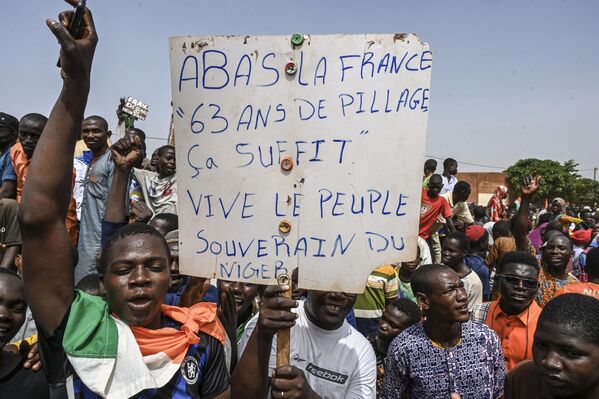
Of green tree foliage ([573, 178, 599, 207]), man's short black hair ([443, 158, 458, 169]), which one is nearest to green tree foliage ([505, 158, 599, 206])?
green tree foliage ([573, 178, 599, 207])

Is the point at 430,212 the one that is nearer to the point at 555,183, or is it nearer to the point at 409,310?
the point at 409,310

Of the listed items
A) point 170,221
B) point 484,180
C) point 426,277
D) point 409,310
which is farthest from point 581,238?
point 484,180

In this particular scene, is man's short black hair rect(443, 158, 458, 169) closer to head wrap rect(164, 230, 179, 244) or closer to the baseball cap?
the baseball cap

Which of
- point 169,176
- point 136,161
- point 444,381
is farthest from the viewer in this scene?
point 169,176

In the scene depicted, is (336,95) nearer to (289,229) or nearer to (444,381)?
(289,229)

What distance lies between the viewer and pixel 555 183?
117ft

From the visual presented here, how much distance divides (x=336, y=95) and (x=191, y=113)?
59 centimetres

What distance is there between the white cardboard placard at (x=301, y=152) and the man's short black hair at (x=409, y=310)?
184 cm

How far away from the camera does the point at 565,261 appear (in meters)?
4.76

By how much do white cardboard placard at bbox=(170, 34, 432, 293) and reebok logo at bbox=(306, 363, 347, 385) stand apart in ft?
2.29

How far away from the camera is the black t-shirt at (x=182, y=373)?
1.63 meters

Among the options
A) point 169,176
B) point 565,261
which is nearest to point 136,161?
point 169,176

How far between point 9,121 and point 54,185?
15.5 ft

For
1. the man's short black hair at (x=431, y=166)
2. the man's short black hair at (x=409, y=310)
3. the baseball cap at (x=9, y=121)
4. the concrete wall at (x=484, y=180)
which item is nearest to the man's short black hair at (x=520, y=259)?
the man's short black hair at (x=409, y=310)
